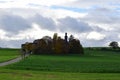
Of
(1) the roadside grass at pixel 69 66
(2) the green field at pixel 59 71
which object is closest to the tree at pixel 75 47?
(1) the roadside grass at pixel 69 66

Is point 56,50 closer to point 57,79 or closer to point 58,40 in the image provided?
point 58,40

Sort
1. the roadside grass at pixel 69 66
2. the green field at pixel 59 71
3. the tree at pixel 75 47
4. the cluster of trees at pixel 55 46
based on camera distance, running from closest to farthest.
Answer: the green field at pixel 59 71
the roadside grass at pixel 69 66
the cluster of trees at pixel 55 46
the tree at pixel 75 47

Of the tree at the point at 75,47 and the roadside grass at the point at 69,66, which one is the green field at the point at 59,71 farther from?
the tree at the point at 75,47

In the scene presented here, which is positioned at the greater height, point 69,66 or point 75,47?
point 75,47

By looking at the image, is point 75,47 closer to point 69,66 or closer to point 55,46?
point 55,46

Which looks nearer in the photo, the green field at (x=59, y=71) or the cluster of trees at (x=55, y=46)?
the green field at (x=59, y=71)

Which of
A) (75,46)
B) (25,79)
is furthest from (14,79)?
(75,46)

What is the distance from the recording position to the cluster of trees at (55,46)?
6604 inches

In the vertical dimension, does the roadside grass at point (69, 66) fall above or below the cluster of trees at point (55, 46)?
below

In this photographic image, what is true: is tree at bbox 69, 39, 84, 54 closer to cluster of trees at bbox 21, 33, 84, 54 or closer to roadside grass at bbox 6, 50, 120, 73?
cluster of trees at bbox 21, 33, 84, 54

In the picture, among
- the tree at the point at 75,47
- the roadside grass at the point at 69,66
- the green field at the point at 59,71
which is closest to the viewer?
the green field at the point at 59,71

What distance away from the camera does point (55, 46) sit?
571ft

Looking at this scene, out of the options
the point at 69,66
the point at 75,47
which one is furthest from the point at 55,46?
the point at 69,66

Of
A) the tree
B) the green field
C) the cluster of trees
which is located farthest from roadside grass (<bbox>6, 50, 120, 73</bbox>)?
the tree
